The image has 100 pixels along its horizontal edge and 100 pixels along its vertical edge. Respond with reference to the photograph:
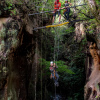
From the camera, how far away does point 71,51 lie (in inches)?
632

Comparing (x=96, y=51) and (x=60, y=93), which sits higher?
(x=96, y=51)

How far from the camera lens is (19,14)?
26.7ft

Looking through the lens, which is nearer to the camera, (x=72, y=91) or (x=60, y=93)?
(x=72, y=91)

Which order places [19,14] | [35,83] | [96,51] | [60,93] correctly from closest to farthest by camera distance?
1. [19,14]
2. [96,51]
3. [35,83]
4. [60,93]

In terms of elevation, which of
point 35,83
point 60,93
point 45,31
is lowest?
point 60,93

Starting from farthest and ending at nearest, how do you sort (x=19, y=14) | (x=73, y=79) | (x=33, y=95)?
(x=73, y=79), (x=33, y=95), (x=19, y=14)

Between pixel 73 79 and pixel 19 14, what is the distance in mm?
8994

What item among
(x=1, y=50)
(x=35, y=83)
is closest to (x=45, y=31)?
A: (x=35, y=83)

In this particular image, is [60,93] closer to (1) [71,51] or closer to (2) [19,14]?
(1) [71,51]

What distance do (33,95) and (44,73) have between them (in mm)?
2157

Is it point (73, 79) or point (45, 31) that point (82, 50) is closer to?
point (73, 79)

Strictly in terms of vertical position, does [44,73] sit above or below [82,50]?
below

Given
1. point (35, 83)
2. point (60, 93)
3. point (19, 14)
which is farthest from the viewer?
point (60, 93)

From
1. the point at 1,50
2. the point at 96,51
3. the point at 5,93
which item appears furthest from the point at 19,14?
the point at 96,51
